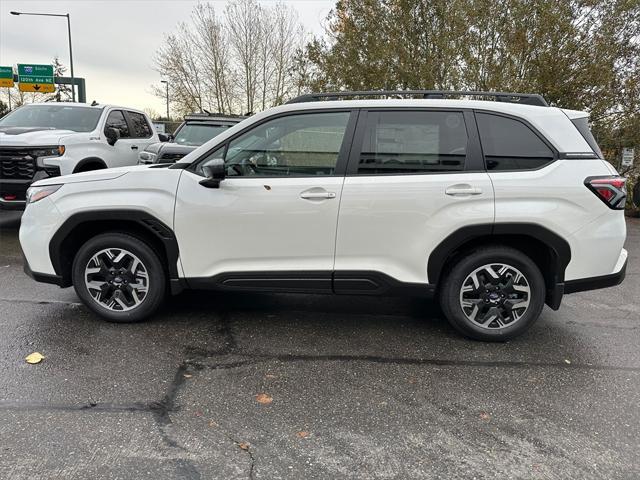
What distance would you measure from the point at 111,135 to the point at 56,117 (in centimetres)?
97

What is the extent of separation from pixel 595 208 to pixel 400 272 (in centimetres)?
147

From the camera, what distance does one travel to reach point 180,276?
398 centimetres

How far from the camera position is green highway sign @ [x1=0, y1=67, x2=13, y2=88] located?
29.9 metres

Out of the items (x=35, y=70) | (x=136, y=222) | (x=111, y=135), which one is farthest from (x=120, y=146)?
(x=35, y=70)

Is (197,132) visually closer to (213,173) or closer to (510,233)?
(213,173)

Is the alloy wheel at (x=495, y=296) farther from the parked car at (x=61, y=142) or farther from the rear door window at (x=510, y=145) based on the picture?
the parked car at (x=61, y=142)

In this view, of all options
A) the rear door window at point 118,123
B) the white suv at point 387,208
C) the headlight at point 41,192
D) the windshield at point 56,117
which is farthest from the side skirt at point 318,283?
the rear door window at point 118,123

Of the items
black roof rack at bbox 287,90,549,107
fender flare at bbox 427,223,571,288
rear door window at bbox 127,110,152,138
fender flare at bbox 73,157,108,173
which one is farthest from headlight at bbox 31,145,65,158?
fender flare at bbox 427,223,571,288

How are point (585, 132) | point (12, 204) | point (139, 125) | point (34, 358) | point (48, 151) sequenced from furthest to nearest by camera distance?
point (139, 125) → point (48, 151) → point (12, 204) → point (585, 132) → point (34, 358)

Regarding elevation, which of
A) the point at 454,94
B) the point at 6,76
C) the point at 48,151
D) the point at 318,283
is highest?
the point at 6,76

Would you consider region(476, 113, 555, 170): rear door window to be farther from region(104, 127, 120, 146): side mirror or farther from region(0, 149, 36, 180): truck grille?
region(104, 127, 120, 146): side mirror

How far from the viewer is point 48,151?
7.37 m

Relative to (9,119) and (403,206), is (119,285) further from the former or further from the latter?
(9,119)

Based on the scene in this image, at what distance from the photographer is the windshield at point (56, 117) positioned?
8.39 m
